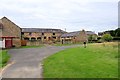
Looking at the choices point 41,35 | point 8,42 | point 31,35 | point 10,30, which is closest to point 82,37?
point 41,35

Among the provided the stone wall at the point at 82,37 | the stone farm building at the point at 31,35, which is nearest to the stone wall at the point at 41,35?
the stone farm building at the point at 31,35

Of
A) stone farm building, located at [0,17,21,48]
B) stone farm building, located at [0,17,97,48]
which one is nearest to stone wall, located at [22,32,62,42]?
stone farm building, located at [0,17,97,48]

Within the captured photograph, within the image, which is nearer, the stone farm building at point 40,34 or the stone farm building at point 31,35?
the stone farm building at point 31,35

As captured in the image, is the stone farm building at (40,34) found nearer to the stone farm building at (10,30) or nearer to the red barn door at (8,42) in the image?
the stone farm building at (10,30)

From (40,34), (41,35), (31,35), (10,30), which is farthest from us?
(41,35)

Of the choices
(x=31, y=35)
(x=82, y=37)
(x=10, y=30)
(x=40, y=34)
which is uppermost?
(x=10, y=30)

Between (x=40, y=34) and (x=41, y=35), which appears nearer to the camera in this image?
(x=40, y=34)

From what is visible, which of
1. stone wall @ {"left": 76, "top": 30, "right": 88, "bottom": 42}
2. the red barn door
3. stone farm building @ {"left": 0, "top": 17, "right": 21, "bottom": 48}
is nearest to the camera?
the red barn door

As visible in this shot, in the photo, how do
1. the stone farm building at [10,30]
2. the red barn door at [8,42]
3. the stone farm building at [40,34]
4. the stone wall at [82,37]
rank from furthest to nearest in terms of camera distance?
the stone farm building at [40,34], the stone wall at [82,37], the stone farm building at [10,30], the red barn door at [8,42]

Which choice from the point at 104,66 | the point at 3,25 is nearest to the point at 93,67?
the point at 104,66

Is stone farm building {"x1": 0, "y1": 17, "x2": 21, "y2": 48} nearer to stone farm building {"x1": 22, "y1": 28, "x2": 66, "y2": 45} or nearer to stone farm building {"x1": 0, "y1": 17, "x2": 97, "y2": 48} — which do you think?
stone farm building {"x1": 0, "y1": 17, "x2": 97, "y2": 48}

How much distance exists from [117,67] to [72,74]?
14.0 feet

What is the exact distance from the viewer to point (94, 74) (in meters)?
16.7

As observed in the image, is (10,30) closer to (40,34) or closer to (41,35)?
(40,34)
